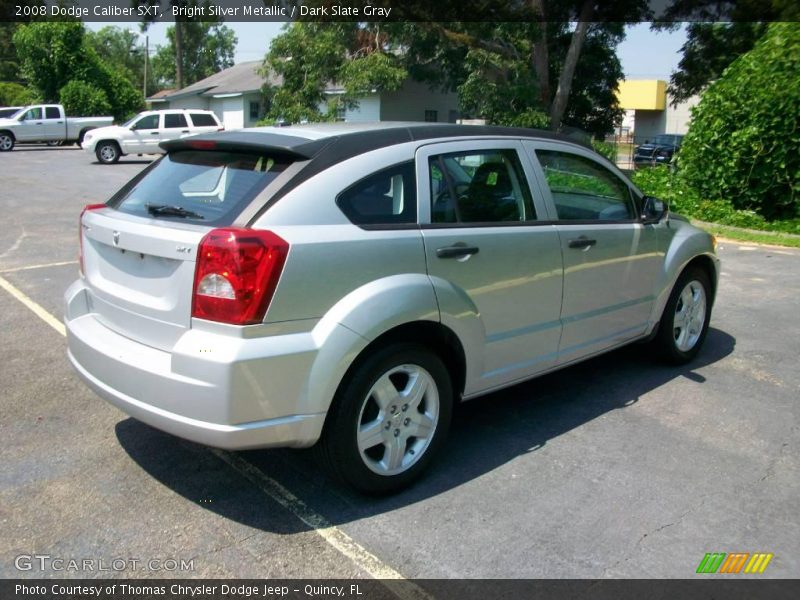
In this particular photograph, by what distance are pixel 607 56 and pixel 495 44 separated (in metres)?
6.56

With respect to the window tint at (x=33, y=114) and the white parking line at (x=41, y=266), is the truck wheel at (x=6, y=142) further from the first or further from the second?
the white parking line at (x=41, y=266)

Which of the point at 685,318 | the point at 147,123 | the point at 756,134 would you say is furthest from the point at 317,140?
the point at 147,123

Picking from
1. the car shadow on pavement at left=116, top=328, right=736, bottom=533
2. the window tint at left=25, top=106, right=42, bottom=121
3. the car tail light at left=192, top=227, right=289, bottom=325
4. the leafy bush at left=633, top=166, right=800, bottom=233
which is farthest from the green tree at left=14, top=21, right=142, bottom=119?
the car tail light at left=192, top=227, right=289, bottom=325

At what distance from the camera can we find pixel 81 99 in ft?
128

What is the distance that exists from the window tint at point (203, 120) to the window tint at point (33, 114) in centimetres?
905

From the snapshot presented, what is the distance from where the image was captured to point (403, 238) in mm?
3732

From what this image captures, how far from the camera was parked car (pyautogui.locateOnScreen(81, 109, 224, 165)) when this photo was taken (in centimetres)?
2614

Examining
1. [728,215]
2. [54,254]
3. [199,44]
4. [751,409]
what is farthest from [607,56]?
[199,44]

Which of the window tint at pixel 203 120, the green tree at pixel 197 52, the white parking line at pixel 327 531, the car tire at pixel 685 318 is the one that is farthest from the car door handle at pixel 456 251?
the green tree at pixel 197 52

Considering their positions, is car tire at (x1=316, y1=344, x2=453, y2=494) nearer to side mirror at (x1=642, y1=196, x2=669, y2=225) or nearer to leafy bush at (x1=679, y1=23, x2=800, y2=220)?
side mirror at (x1=642, y1=196, x2=669, y2=225)

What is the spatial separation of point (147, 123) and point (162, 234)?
2550 cm

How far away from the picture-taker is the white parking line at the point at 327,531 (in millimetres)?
3076

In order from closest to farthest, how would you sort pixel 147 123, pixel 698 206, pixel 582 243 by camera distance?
pixel 582 243 < pixel 698 206 < pixel 147 123

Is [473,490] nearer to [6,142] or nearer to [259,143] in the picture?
[259,143]
